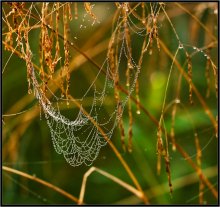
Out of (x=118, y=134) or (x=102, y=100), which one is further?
(x=118, y=134)

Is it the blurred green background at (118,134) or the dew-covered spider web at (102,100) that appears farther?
the blurred green background at (118,134)

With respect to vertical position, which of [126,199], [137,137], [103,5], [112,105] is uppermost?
[103,5]

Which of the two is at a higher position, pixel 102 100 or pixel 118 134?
pixel 102 100

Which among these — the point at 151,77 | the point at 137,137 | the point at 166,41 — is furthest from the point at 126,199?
the point at 166,41

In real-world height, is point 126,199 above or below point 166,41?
below

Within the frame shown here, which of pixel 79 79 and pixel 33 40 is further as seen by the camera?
pixel 79 79

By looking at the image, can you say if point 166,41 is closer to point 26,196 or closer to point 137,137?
point 137,137

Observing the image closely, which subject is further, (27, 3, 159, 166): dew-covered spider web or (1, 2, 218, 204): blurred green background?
(1, 2, 218, 204): blurred green background

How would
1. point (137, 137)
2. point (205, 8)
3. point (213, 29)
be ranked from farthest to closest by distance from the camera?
point (213, 29), point (137, 137), point (205, 8)
